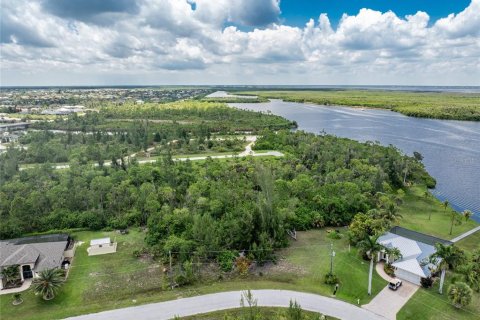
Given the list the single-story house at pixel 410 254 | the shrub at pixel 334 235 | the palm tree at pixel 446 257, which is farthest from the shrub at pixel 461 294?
the shrub at pixel 334 235

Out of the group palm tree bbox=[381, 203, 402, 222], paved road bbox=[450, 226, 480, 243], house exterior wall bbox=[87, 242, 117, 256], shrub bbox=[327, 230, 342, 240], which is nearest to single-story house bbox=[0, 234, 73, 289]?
house exterior wall bbox=[87, 242, 117, 256]

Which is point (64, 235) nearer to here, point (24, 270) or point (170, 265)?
point (24, 270)

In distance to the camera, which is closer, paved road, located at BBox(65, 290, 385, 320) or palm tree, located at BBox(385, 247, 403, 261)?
paved road, located at BBox(65, 290, 385, 320)

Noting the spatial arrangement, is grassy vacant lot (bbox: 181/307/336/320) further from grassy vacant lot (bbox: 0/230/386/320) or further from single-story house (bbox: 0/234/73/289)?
single-story house (bbox: 0/234/73/289)

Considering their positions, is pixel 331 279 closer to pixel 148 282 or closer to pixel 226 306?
pixel 226 306

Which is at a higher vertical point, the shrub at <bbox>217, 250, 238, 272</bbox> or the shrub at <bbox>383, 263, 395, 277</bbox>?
the shrub at <bbox>217, 250, 238, 272</bbox>

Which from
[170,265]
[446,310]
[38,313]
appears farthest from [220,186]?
[446,310]
